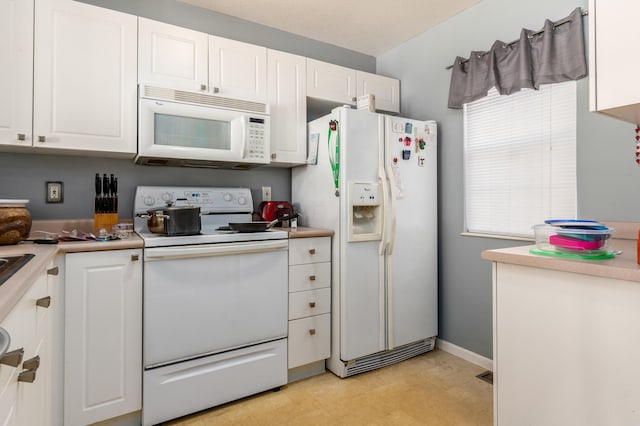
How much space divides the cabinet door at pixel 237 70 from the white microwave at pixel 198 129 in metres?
0.08

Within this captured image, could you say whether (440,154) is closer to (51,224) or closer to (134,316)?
(134,316)

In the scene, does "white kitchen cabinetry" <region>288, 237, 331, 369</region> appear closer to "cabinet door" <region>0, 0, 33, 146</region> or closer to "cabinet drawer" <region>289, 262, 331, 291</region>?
"cabinet drawer" <region>289, 262, 331, 291</region>

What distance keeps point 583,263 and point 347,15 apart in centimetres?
237

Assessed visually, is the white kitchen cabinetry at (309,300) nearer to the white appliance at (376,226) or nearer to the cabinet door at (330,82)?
the white appliance at (376,226)

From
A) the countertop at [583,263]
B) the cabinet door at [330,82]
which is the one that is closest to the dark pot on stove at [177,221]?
the cabinet door at [330,82]

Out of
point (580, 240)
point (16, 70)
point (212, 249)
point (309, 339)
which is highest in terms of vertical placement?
point (16, 70)

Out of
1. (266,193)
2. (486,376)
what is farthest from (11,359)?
(486,376)

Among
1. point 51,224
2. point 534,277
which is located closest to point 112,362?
point 51,224

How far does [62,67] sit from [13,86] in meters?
0.25

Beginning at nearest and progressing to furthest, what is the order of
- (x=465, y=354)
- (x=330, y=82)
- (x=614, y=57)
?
(x=614, y=57) < (x=465, y=354) < (x=330, y=82)

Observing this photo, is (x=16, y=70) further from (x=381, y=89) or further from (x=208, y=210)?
(x=381, y=89)

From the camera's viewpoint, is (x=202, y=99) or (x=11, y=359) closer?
(x=11, y=359)

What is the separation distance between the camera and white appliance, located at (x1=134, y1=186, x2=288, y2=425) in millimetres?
1854

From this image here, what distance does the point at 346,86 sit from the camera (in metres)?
2.90
